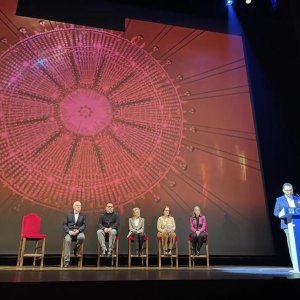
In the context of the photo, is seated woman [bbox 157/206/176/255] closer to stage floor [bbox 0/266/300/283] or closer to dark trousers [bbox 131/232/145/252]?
dark trousers [bbox 131/232/145/252]

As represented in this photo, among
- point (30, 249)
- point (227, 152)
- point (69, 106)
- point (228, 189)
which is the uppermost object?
point (69, 106)

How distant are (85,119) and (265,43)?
12.5 feet

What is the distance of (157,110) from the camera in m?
5.63

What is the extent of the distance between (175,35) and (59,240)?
393 centimetres

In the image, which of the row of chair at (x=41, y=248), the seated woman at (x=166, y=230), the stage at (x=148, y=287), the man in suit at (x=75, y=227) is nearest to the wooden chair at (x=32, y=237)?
the row of chair at (x=41, y=248)

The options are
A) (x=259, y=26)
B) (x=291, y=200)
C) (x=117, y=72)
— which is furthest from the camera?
(x=259, y=26)

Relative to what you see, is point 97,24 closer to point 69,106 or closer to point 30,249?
point 69,106

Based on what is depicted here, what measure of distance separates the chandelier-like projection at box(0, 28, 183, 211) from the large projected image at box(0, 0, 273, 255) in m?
0.02

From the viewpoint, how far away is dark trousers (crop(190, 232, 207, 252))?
5.06 metres

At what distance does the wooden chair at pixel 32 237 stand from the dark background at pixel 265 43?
319cm

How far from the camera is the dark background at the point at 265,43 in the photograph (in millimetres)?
5645

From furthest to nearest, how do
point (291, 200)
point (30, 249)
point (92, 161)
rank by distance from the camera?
point (92, 161)
point (30, 249)
point (291, 200)

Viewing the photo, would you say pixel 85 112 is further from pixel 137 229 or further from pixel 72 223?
pixel 137 229

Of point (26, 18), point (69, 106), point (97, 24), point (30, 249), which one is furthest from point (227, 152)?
point (26, 18)
